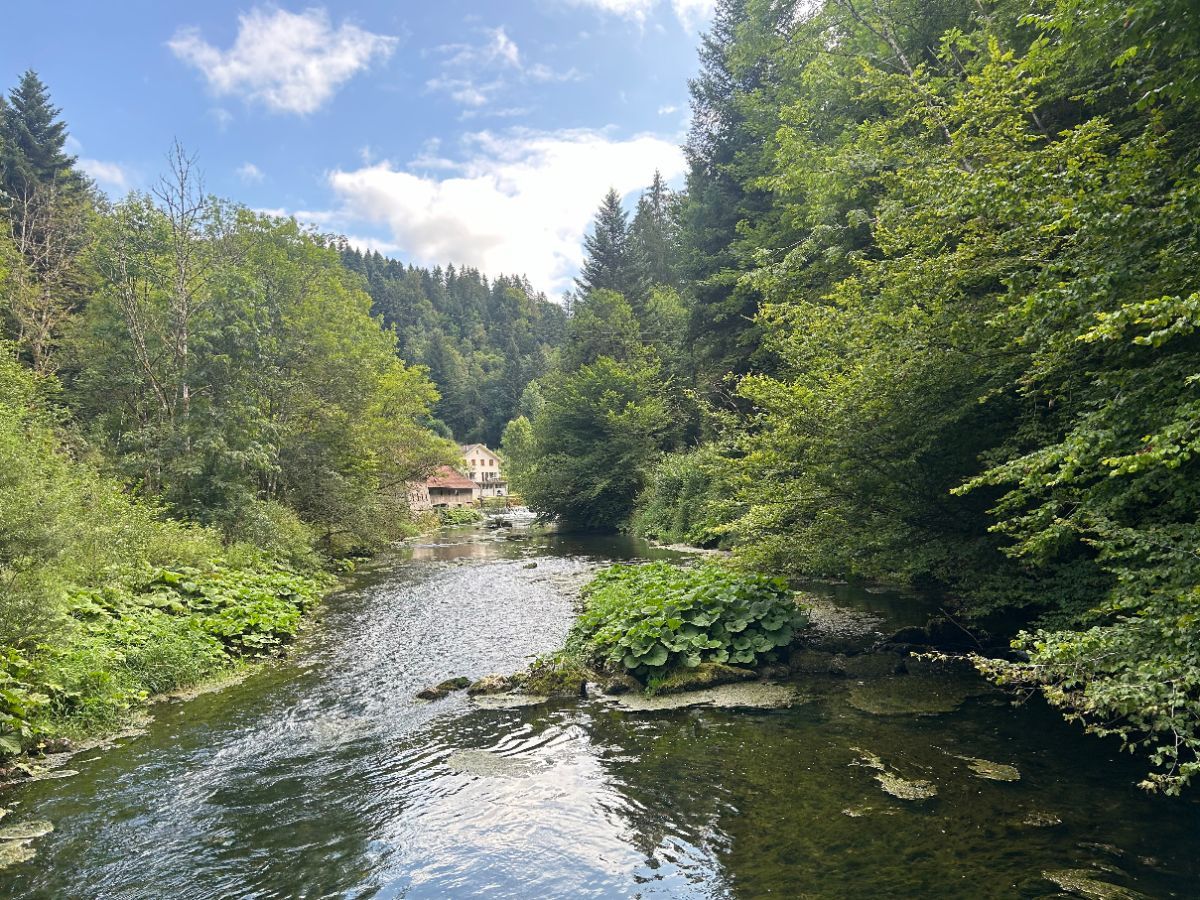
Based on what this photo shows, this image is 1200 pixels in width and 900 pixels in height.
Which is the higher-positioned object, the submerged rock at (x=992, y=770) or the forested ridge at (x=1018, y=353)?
the forested ridge at (x=1018, y=353)

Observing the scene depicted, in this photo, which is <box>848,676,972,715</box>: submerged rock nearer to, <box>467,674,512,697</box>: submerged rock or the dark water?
the dark water

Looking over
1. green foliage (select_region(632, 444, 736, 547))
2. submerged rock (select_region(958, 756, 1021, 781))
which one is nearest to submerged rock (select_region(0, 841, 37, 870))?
submerged rock (select_region(958, 756, 1021, 781))

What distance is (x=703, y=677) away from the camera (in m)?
10.0

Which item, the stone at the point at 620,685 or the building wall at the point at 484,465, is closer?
the stone at the point at 620,685

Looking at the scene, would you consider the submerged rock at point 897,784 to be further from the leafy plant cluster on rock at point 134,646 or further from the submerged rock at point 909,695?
the leafy plant cluster on rock at point 134,646

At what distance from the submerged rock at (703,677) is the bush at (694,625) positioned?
0.43ft

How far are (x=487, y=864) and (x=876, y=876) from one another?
3.15 meters

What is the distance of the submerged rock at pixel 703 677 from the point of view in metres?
9.88

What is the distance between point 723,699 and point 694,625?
164cm

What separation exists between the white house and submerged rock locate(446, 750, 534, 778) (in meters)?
89.7

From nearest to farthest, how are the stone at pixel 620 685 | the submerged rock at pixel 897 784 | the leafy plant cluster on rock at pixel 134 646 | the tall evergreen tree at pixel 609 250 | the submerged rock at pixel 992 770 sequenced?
the submerged rock at pixel 897 784 → the submerged rock at pixel 992 770 → the leafy plant cluster on rock at pixel 134 646 → the stone at pixel 620 685 → the tall evergreen tree at pixel 609 250

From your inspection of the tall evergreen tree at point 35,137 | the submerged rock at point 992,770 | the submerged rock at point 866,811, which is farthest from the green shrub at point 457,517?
the submerged rock at point 866,811

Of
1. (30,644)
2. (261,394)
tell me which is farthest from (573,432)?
(30,644)

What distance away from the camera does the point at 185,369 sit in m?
20.8
